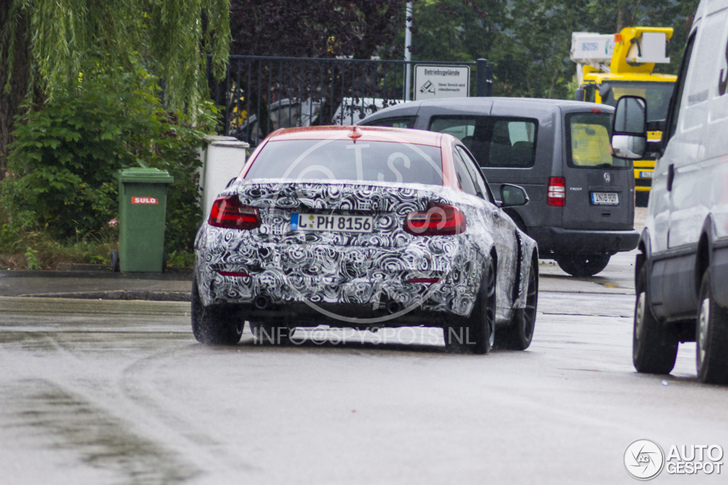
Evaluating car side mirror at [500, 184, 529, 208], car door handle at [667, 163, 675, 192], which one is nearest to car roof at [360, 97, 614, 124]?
car side mirror at [500, 184, 529, 208]

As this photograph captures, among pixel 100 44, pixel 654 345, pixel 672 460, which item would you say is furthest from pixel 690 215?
pixel 100 44

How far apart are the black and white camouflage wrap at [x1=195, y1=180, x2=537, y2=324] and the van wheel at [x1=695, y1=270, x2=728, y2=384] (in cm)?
161

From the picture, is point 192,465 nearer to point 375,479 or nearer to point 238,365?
point 375,479

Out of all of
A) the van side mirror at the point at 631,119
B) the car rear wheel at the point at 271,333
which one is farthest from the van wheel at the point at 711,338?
the car rear wheel at the point at 271,333

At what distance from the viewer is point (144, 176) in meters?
15.1

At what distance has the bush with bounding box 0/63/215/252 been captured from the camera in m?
15.8

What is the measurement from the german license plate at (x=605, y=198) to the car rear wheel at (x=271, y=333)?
748 centimetres

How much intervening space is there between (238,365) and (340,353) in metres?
1.09

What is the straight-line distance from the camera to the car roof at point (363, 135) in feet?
29.1

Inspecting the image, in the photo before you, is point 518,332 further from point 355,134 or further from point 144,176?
point 144,176

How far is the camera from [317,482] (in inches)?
169

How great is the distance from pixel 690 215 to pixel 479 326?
5.42 ft

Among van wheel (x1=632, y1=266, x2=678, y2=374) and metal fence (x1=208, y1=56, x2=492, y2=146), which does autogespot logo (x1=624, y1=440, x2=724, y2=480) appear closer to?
van wheel (x1=632, y1=266, x2=678, y2=374)

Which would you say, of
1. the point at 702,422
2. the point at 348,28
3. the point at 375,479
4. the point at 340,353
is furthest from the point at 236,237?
the point at 348,28
